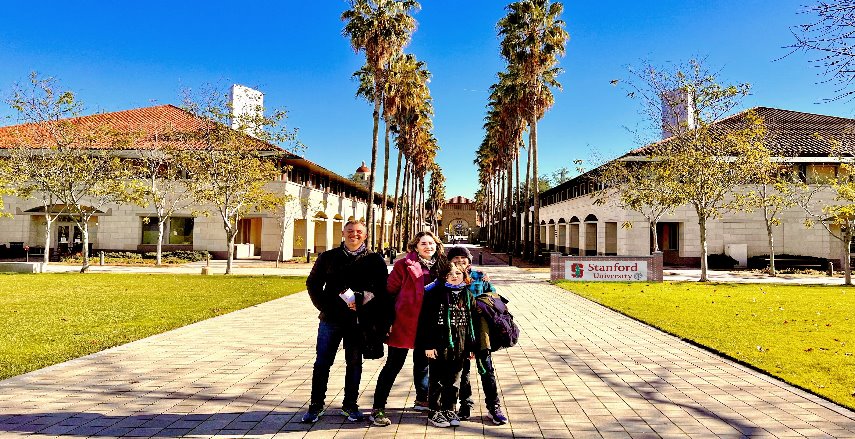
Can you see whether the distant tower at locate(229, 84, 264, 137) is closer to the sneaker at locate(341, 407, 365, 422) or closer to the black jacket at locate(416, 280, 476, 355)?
the sneaker at locate(341, 407, 365, 422)

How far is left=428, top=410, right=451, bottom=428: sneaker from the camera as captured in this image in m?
4.82

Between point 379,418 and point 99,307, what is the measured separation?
10.5 m

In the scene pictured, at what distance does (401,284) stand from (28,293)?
15.3 meters

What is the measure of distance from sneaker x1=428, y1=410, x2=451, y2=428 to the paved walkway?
117mm

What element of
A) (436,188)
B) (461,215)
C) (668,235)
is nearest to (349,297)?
(668,235)

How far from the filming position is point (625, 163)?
33.2 meters

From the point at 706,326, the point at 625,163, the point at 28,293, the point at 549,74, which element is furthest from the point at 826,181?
the point at 28,293

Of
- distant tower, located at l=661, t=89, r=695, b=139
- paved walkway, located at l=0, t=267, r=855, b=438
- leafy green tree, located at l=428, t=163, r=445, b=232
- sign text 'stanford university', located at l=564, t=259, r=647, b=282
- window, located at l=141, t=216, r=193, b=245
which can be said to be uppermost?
leafy green tree, located at l=428, t=163, r=445, b=232

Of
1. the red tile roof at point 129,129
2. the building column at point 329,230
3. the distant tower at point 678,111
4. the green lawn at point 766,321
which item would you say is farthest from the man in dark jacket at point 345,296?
the building column at point 329,230

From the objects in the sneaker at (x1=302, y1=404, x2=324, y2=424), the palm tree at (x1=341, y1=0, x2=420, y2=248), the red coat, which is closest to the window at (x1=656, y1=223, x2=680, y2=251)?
the palm tree at (x1=341, y1=0, x2=420, y2=248)

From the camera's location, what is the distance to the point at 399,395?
19.4 ft

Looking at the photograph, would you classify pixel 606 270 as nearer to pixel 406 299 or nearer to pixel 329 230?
pixel 406 299

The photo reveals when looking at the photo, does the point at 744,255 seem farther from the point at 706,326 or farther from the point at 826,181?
the point at 706,326

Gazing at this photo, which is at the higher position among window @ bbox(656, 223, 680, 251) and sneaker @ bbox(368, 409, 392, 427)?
window @ bbox(656, 223, 680, 251)
